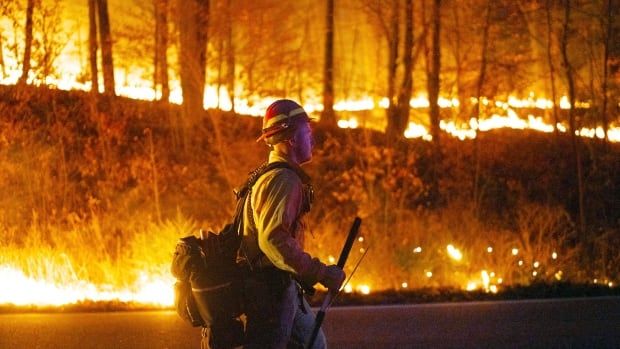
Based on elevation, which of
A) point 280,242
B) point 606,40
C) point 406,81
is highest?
point 606,40

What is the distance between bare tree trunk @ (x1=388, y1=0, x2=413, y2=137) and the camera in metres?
13.8

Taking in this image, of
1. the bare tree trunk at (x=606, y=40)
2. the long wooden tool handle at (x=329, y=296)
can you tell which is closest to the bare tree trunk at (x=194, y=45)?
the bare tree trunk at (x=606, y=40)

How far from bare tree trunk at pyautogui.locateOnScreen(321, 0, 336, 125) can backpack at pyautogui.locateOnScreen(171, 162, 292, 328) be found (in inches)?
467

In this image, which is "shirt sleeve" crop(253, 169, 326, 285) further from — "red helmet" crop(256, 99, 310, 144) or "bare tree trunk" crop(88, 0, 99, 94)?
"bare tree trunk" crop(88, 0, 99, 94)

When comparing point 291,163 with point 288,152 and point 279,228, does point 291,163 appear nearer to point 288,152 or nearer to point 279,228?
point 288,152

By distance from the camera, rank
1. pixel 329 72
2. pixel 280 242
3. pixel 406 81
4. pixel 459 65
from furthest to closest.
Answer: pixel 329 72
pixel 406 81
pixel 459 65
pixel 280 242

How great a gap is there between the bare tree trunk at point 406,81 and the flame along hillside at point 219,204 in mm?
381

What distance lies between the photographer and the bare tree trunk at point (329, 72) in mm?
16250

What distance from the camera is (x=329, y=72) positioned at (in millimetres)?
16672

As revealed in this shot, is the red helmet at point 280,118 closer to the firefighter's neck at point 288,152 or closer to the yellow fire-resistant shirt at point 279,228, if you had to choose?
the firefighter's neck at point 288,152

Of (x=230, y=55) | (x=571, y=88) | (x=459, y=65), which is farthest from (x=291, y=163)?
(x=459, y=65)

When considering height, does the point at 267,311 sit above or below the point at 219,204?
below

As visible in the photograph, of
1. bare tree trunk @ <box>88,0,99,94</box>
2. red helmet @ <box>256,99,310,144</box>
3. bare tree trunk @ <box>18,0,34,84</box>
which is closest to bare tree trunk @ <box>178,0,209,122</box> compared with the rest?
bare tree trunk @ <box>88,0,99,94</box>

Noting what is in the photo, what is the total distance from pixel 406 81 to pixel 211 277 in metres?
10.3
